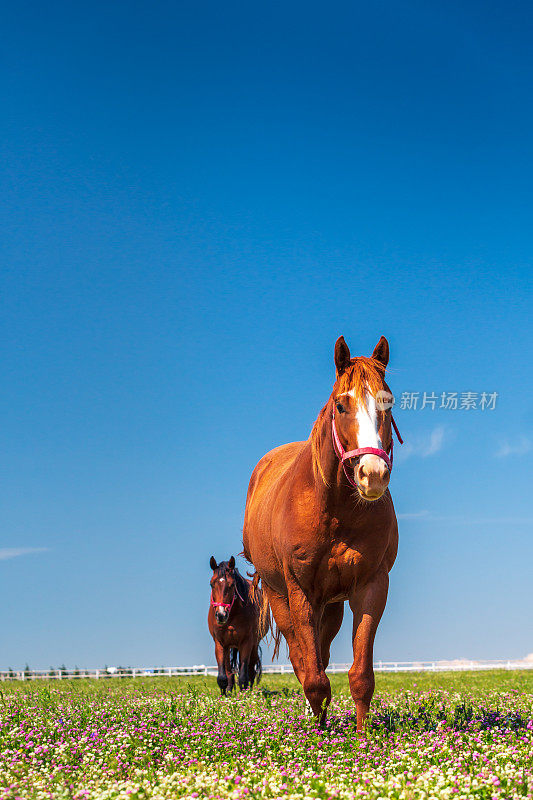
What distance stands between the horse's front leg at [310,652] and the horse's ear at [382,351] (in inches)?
105

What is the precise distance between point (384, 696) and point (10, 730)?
7494 mm

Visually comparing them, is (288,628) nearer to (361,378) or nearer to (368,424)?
(368,424)

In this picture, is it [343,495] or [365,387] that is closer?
[365,387]

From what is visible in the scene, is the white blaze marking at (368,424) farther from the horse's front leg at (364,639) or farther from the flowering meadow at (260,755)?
the flowering meadow at (260,755)

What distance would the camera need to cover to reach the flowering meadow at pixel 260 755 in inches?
214

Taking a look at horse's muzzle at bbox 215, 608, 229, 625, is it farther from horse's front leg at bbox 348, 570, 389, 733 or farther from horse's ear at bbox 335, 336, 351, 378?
horse's ear at bbox 335, 336, 351, 378

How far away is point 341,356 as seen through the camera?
304 inches

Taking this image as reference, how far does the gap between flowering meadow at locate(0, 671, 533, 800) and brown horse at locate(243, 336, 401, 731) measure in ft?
2.56

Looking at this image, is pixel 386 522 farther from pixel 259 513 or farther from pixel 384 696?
pixel 384 696

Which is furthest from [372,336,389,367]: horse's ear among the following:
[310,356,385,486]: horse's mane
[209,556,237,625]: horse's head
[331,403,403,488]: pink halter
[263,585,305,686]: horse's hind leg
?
[209,556,237,625]: horse's head

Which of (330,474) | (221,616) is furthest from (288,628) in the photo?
(221,616)

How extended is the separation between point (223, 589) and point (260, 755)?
9.75 m

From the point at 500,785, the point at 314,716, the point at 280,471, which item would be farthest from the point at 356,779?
the point at 280,471

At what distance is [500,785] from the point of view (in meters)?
5.56
